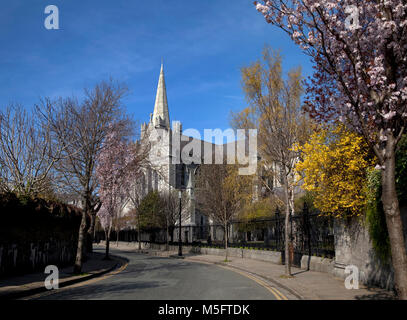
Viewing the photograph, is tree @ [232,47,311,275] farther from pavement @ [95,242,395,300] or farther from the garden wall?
the garden wall

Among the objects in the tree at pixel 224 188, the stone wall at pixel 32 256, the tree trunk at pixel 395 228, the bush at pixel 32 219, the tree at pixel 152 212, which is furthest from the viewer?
the tree at pixel 152 212

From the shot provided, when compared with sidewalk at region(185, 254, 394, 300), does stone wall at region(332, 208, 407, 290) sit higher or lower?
higher

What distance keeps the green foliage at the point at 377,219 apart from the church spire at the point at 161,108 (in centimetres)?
6726

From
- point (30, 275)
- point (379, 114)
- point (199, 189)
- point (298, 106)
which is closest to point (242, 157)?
point (199, 189)

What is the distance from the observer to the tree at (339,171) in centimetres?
1112

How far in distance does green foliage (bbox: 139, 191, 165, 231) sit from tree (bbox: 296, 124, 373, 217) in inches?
1240

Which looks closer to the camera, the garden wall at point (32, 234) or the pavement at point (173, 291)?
the pavement at point (173, 291)

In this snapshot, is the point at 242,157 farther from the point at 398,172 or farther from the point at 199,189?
the point at 398,172

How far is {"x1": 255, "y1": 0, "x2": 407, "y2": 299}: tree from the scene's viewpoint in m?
5.81

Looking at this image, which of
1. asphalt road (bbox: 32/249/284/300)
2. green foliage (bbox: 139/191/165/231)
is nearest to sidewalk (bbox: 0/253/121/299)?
asphalt road (bbox: 32/249/284/300)

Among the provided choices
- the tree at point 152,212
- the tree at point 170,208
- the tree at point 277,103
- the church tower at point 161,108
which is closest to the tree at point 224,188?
the tree at point 170,208

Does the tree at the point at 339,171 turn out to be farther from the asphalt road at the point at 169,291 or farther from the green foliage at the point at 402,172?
the asphalt road at the point at 169,291

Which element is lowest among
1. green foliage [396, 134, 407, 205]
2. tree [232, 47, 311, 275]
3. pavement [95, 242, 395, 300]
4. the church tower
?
pavement [95, 242, 395, 300]
